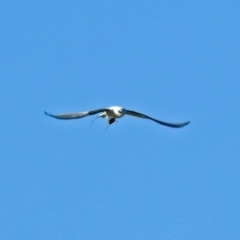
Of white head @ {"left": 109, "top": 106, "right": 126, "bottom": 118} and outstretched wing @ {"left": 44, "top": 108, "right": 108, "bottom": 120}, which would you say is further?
white head @ {"left": 109, "top": 106, "right": 126, "bottom": 118}

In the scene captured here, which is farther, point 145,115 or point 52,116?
point 145,115

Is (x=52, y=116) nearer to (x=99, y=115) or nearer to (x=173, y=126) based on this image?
(x=99, y=115)

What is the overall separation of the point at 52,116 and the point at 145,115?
17.4ft

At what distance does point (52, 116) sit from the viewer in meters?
50.4

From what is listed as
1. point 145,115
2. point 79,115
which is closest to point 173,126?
point 145,115

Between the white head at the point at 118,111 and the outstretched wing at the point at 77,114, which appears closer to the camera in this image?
the outstretched wing at the point at 77,114

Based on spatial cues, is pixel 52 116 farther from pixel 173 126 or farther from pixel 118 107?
pixel 173 126

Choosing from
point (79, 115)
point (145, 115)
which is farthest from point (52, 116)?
point (145, 115)

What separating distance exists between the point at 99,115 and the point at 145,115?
2537 millimetres

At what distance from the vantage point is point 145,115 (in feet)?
178

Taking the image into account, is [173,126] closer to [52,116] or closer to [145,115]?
[145,115]

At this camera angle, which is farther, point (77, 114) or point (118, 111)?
point (77, 114)

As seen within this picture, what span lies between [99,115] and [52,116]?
2.79 meters

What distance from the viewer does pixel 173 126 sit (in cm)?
5444
